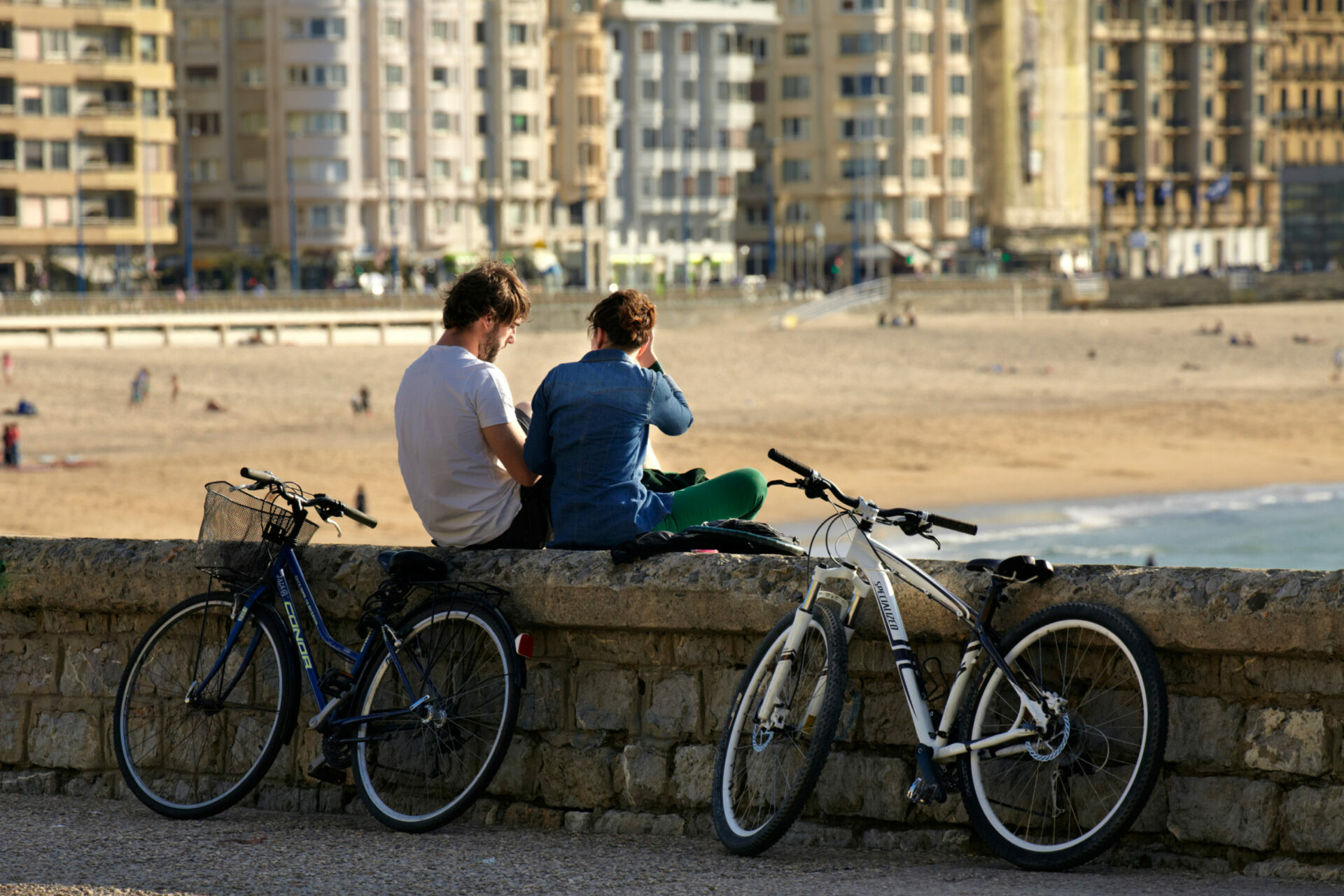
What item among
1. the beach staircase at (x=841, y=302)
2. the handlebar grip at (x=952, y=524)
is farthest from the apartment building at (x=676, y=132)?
the handlebar grip at (x=952, y=524)

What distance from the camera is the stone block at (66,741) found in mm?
6727

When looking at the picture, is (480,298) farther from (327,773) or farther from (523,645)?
(327,773)

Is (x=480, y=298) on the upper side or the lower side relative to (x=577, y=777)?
upper

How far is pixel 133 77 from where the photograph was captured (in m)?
80.1

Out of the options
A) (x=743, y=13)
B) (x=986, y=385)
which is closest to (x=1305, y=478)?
(x=986, y=385)

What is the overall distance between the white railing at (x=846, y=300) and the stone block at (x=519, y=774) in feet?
242

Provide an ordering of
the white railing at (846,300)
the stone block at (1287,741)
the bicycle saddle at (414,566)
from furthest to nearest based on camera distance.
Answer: the white railing at (846,300)
the bicycle saddle at (414,566)
the stone block at (1287,741)

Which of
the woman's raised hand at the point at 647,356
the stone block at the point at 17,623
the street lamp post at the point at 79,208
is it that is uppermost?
the street lamp post at the point at 79,208

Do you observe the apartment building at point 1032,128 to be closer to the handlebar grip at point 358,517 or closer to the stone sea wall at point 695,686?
the stone sea wall at point 695,686

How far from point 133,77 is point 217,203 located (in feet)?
28.7

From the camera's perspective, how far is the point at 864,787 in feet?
18.8

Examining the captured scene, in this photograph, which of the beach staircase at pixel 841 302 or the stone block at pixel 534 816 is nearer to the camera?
the stone block at pixel 534 816

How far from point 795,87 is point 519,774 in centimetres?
10535

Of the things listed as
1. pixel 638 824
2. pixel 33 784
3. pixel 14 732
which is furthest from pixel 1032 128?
pixel 638 824
